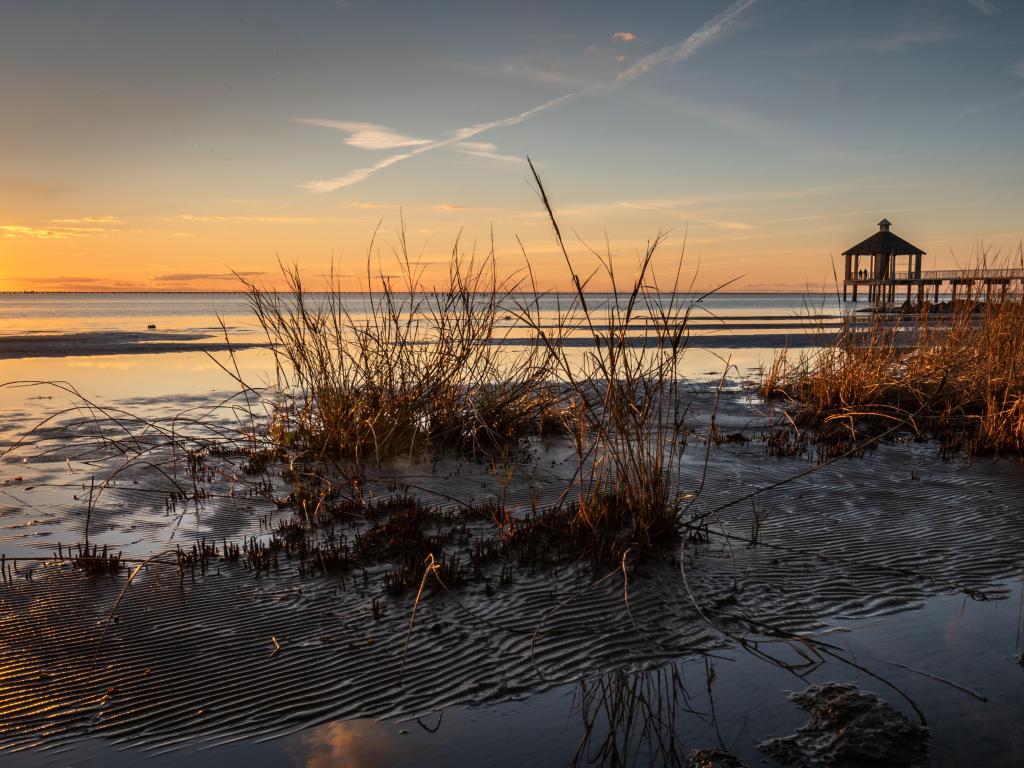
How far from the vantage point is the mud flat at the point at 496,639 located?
7.95ft

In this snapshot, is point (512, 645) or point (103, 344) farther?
point (103, 344)

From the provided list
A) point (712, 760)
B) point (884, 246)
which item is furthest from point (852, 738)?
point (884, 246)

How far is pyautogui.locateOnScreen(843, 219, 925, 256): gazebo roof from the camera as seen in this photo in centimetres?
4494

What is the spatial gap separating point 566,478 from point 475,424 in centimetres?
134

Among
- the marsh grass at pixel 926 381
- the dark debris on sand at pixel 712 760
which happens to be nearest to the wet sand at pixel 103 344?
the marsh grass at pixel 926 381

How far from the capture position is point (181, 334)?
26562 millimetres

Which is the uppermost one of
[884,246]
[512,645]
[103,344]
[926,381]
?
[884,246]

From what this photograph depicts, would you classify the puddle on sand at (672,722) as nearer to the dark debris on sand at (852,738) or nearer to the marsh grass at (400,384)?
the dark debris on sand at (852,738)

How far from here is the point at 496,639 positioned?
3061 millimetres

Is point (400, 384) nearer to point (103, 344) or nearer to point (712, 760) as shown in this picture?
point (712, 760)

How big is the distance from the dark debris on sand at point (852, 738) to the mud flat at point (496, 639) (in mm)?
55

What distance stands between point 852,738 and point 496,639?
4.52ft

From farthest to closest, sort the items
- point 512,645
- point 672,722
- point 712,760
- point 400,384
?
point 400,384 → point 512,645 → point 672,722 → point 712,760

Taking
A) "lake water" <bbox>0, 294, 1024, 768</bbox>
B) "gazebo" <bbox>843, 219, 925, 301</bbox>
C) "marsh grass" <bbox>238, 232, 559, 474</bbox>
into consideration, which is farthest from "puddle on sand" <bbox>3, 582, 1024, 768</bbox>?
"gazebo" <bbox>843, 219, 925, 301</bbox>
